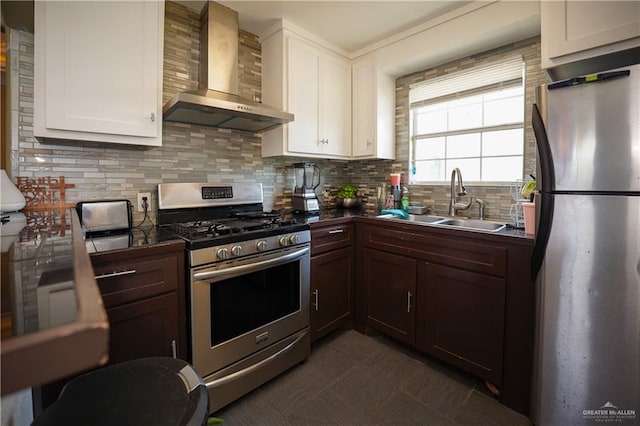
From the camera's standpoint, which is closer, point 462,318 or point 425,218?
point 462,318

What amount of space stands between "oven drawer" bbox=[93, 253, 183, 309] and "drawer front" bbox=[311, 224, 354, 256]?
0.90m

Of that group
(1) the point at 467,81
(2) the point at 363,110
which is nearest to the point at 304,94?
(2) the point at 363,110

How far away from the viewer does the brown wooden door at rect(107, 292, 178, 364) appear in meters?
1.31

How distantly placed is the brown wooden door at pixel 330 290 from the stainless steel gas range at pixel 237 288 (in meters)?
0.11

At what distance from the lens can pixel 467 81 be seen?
7.77ft

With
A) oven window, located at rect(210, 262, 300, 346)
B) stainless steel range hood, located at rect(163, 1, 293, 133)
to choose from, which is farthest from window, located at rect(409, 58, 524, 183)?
oven window, located at rect(210, 262, 300, 346)

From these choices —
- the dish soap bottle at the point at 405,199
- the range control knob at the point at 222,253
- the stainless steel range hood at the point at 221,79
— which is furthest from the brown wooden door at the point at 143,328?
the dish soap bottle at the point at 405,199

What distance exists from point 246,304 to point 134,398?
91 centimetres

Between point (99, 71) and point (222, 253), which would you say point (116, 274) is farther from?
point (99, 71)

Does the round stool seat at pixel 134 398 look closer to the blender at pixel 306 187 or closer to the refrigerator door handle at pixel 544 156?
the refrigerator door handle at pixel 544 156

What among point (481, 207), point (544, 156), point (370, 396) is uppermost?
point (544, 156)

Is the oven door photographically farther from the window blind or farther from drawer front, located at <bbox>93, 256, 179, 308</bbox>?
the window blind

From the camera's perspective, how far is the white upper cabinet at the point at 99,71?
1.40 meters

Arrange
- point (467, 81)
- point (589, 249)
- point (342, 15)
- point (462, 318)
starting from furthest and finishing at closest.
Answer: point (467, 81)
point (342, 15)
point (462, 318)
point (589, 249)
